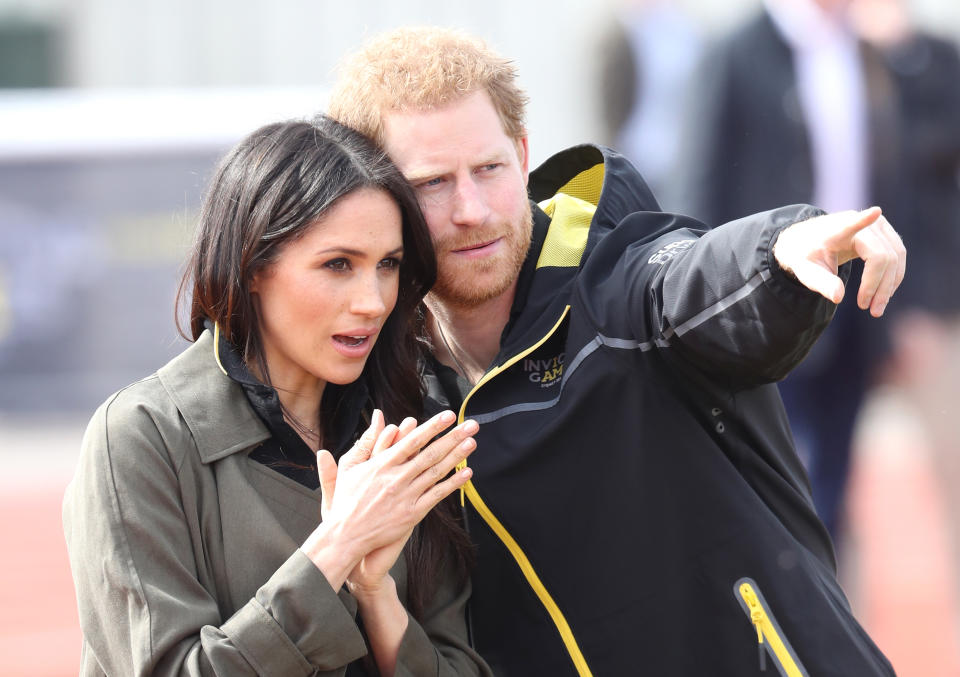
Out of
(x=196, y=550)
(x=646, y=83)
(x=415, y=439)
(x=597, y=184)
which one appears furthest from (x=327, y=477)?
(x=646, y=83)

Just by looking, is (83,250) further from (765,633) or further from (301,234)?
(765,633)

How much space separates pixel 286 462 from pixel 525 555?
21.8 inches

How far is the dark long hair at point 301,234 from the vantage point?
108 inches

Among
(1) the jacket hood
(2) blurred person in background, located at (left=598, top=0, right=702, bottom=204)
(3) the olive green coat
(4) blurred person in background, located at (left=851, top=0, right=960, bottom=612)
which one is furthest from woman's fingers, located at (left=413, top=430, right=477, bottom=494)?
(2) blurred person in background, located at (left=598, top=0, right=702, bottom=204)

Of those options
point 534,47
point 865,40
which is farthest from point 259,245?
point 534,47

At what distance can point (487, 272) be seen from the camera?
312 centimetres

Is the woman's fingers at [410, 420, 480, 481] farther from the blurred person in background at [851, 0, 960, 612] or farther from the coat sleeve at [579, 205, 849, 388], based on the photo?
the blurred person in background at [851, 0, 960, 612]

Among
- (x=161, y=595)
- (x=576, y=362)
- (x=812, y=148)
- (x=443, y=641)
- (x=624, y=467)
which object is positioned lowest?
(x=443, y=641)

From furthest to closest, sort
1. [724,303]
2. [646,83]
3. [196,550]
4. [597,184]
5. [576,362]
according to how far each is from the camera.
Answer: [646,83], [597,184], [576,362], [196,550], [724,303]

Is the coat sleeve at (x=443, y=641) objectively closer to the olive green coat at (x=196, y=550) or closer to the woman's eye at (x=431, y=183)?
the olive green coat at (x=196, y=550)

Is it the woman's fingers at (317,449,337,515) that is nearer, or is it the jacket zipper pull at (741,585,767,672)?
the woman's fingers at (317,449,337,515)

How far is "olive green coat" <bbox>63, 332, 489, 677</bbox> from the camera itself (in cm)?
247

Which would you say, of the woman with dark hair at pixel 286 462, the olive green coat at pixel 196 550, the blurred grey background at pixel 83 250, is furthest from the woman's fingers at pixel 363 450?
the blurred grey background at pixel 83 250

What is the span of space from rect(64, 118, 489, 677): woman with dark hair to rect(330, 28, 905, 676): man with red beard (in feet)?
0.47
